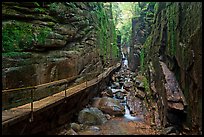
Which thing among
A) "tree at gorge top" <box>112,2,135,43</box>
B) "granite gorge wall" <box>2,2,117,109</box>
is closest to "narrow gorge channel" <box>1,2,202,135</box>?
"granite gorge wall" <box>2,2,117,109</box>

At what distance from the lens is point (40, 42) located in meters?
8.89

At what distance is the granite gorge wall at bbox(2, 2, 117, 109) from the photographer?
7754mm

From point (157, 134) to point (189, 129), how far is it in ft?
5.81

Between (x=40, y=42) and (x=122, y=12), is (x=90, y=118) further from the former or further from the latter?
(x=122, y=12)

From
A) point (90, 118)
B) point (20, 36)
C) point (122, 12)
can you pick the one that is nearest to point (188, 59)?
point (90, 118)

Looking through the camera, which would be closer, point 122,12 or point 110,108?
point 110,108

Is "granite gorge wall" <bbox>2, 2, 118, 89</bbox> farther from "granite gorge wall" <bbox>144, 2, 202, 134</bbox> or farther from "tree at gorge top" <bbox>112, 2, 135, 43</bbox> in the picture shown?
"tree at gorge top" <bbox>112, 2, 135, 43</bbox>

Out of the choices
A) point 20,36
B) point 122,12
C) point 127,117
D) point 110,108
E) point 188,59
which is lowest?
point 127,117

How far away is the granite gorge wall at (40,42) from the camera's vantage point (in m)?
7.75

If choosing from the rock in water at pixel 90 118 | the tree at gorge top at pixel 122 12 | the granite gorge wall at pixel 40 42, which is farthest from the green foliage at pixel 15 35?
the tree at gorge top at pixel 122 12

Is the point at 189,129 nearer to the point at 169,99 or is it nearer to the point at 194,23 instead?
the point at 169,99

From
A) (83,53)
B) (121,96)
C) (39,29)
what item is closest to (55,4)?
(39,29)

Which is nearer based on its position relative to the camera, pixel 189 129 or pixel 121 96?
pixel 189 129

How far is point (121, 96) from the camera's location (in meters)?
17.4
